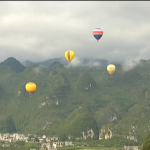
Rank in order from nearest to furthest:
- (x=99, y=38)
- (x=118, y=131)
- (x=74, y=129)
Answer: (x=99, y=38) → (x=118, y=131) → (x=74, y=129)

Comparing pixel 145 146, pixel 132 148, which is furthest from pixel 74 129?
pixel 145 146

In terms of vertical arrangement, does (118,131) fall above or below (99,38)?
below

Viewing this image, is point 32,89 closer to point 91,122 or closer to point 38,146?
point 38,146

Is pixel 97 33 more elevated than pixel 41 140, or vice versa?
pixel 97 33

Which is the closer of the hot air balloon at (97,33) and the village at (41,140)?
the hot air balloon at (97,33)

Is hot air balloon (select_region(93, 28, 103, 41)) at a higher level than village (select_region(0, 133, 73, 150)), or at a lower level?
higher

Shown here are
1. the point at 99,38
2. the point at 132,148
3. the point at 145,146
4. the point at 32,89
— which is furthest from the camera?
the point at 132,148

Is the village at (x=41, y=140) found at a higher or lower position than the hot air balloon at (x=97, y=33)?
lower

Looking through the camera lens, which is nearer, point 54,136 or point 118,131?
point 118,131

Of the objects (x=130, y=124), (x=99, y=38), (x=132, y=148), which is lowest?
(x=132, y=148)

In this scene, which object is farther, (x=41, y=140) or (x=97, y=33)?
(x=41, y=140)

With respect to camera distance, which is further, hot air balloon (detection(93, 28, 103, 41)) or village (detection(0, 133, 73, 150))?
village (detection(0, 133, 73, 150))
